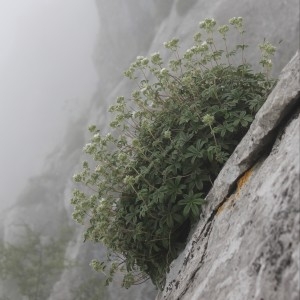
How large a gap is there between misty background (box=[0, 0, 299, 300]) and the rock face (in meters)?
2.10

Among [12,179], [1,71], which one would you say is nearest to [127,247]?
[12,179]

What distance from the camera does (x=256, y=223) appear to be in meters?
2.60

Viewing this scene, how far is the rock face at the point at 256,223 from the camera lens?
2203mm

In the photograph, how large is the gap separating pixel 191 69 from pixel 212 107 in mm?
1266

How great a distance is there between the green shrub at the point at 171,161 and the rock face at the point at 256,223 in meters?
0.33

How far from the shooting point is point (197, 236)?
12.7 feet

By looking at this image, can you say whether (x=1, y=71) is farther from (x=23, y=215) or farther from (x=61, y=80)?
(x=23, y=215)

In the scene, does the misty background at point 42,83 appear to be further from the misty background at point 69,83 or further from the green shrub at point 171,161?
the green shrub at point 171,161

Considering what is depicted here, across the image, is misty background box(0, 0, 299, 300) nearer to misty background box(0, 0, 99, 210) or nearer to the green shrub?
misty background box(0, 0, 99, 210)

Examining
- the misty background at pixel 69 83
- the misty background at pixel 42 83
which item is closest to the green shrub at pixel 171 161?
the misty background at pixel 69 83

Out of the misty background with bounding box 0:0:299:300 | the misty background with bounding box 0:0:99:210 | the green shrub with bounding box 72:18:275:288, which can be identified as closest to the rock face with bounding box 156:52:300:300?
the green shrub with bounding box 72:18:275:288

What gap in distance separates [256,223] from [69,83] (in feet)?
240

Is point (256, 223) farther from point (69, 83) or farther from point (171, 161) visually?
point (69, 83)

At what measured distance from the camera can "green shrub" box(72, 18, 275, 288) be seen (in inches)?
164
